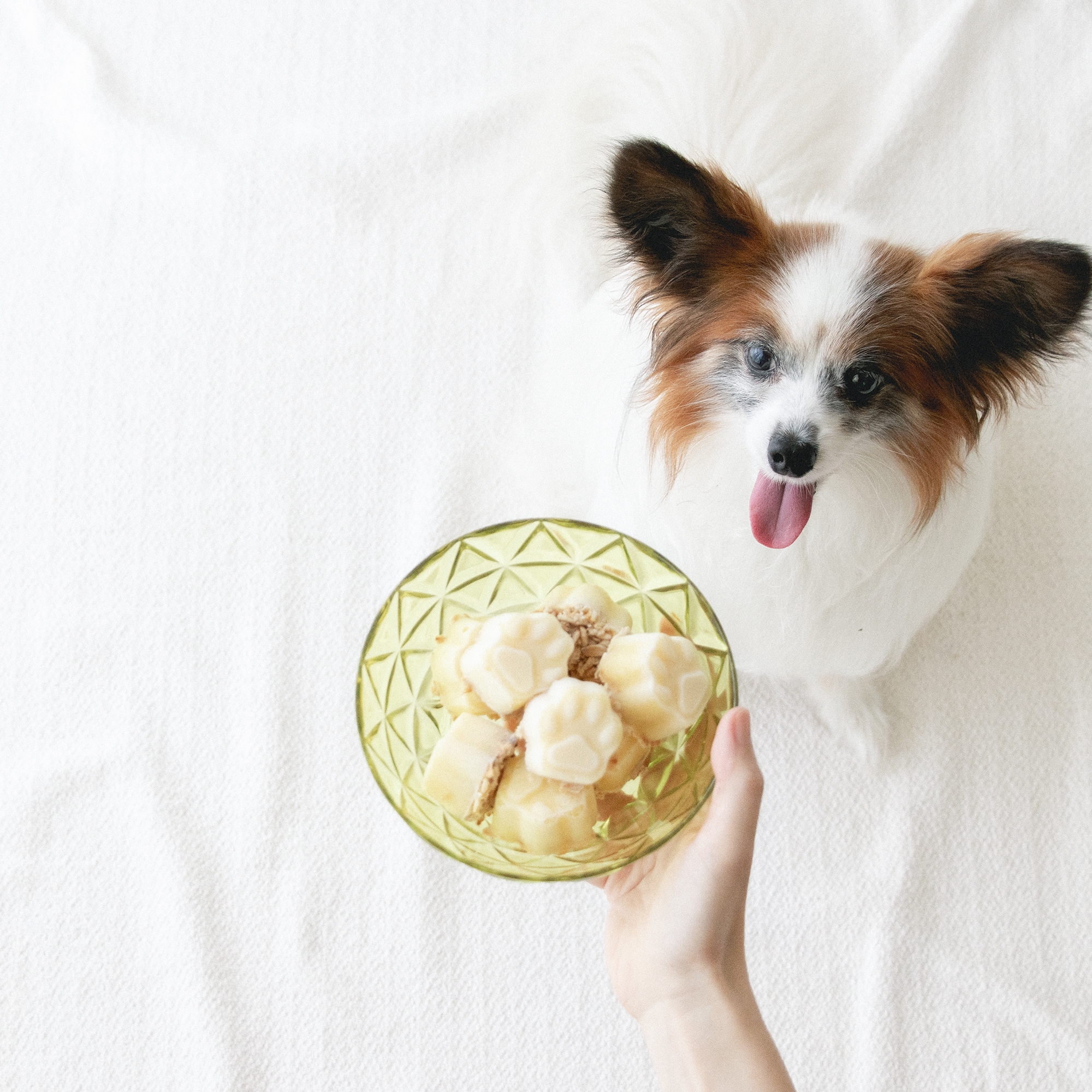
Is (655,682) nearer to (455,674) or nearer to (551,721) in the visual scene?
(551,721)

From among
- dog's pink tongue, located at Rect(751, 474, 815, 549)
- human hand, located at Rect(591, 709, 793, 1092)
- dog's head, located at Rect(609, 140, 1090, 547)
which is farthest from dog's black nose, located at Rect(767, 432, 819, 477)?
human hand, located at Rect(591, 709, 793, 1092)

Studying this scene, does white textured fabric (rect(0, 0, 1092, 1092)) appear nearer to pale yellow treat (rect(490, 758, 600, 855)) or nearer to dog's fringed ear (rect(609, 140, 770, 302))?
dog's fringed ear (rect(609, 140, 770, 302))

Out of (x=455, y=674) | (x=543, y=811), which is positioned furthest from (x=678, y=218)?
(x=543, y=811)

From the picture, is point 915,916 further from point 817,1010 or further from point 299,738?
point 299,738

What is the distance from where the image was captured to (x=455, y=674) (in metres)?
1.08

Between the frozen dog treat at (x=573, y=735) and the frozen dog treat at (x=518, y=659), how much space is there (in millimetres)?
28

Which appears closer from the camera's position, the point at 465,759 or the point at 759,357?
the point at 465,759

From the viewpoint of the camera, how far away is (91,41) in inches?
83.7

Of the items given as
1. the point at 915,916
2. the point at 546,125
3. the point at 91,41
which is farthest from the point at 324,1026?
the point at 91,41

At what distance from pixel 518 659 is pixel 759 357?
491mm

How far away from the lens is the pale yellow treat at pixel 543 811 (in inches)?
39.5

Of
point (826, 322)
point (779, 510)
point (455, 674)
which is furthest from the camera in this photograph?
point (779, 510)

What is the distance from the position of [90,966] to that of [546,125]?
5.46ft

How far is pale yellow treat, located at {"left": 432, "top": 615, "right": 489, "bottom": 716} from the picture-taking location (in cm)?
107
